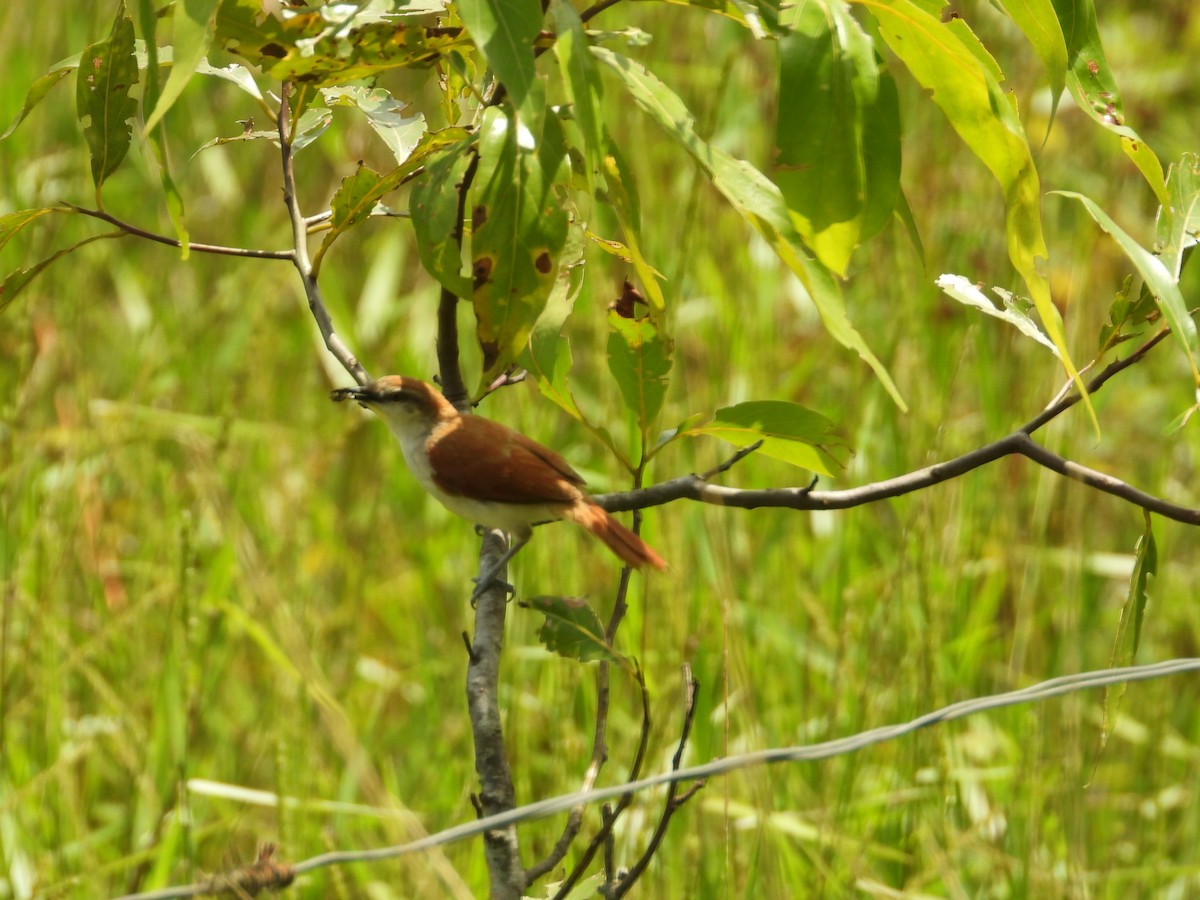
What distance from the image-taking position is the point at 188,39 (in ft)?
2.97

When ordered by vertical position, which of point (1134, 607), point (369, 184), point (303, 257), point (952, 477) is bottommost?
point (1134, 607)

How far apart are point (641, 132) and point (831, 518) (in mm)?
1158

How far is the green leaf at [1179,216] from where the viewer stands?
3.94 ft

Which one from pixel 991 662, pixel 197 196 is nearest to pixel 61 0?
pixel 197 196

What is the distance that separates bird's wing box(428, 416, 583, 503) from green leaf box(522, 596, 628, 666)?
403 mm

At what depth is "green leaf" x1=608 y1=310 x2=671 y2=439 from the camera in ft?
4.45

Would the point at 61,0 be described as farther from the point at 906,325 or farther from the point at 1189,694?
the point at 1189,694

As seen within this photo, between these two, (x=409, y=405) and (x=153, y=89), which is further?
(x=409, y=405)

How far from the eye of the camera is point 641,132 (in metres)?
3.37

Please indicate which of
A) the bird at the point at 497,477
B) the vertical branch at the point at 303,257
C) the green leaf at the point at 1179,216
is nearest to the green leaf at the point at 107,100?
the vertical branch at the point at 303,257

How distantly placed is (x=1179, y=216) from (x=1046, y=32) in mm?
295

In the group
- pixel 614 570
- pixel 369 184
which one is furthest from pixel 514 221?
pixel 614 570

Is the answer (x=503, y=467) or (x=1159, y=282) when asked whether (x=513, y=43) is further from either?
(x=503, y=467)

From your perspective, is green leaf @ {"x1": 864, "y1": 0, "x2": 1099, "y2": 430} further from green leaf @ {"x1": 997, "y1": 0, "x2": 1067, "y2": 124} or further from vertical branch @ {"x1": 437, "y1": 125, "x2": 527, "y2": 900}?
vertical branch @ {"x1": 437, "y1": 125, "x2": 527, "y2": 900}
